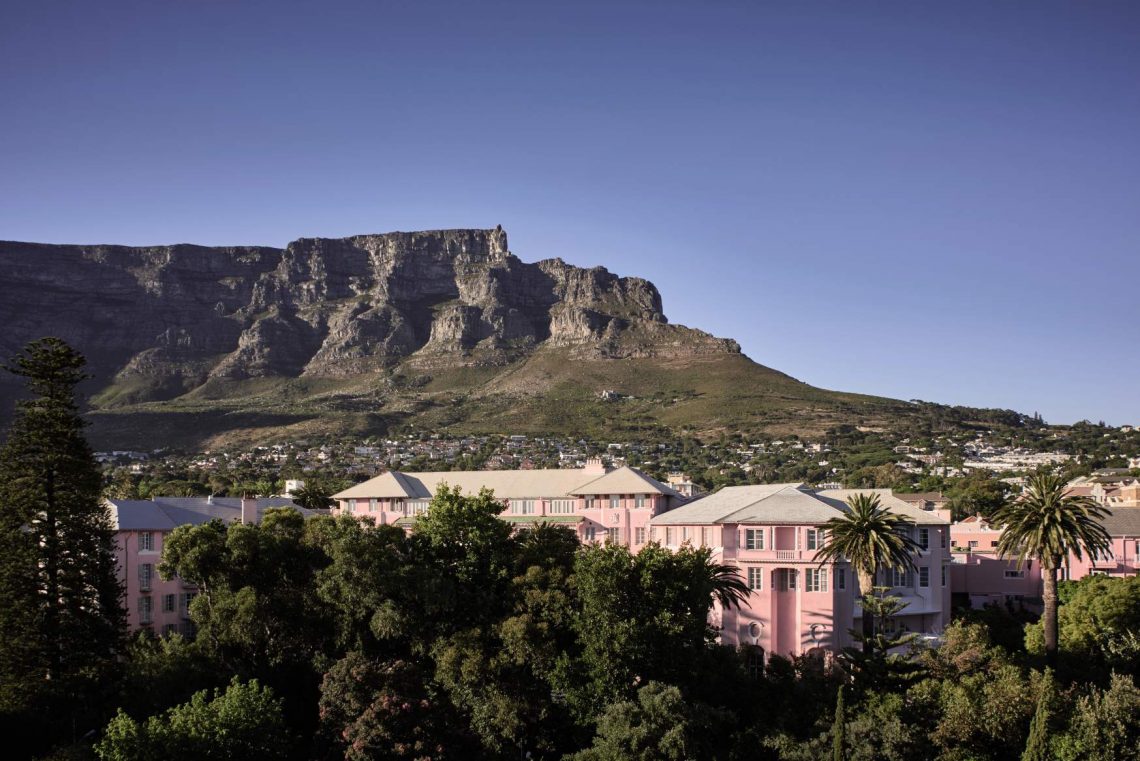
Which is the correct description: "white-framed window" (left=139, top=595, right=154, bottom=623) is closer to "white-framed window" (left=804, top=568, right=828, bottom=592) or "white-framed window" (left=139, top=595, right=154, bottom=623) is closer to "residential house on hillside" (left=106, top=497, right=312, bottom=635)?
"residential house on hillside" (left=106, top=497, right=312, bottom=635)

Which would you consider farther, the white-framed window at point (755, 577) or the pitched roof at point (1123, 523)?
the pitched roof at point (1123, 523)

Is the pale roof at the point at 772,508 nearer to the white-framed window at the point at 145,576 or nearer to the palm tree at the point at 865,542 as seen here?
the palm tree at the point at 865,542

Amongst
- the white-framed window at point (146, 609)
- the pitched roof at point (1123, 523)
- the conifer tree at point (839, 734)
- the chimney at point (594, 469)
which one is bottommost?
the conifer tree at point (839, 734)

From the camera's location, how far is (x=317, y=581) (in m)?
52.7

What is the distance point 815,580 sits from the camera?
173 ft

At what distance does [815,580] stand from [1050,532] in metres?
10.1

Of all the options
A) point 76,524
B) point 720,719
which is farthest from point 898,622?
point 76,524

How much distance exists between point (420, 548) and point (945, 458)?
133696 millimetres

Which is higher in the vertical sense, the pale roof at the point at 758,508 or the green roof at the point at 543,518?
the pale roof at the point at 758,508

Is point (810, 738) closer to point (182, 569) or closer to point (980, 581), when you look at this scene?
point (182, 569)

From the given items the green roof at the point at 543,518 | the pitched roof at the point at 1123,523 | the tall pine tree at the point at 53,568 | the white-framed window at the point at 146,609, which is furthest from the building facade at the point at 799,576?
the white-framed window at the point at 146,609

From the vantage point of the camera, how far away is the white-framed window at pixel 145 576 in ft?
213

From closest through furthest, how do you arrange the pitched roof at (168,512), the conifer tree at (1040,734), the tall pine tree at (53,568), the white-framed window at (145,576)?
1. the conifer tree at (1040,734)
2. the tall pine tree at (53,568)
3. the white-framed window at (145,576)
4. the pitched roof at (168,512)

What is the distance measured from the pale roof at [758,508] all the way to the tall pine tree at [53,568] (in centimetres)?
2648
